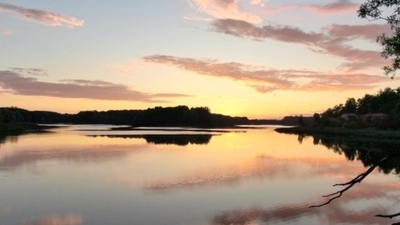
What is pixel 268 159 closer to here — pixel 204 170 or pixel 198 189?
pixel 204 170

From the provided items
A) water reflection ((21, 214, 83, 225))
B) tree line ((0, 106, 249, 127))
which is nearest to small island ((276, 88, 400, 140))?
water reflection ((21, 214, 83, 225))

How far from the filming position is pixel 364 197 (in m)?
16.2

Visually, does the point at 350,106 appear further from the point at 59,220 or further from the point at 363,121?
the point at 59,220

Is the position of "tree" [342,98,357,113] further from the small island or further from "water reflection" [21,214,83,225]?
"water reflection" [21,214,83,225]

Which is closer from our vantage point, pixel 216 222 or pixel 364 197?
pixel 216 222

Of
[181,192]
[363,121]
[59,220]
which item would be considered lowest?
[59,220]

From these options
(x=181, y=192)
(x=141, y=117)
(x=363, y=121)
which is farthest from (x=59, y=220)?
(x=141, y=117)

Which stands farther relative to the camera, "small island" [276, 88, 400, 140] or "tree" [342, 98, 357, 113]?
"tree" [342, 98, 357, 113]

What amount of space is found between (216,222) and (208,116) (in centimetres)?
13181

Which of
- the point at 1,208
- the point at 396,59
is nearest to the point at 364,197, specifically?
the point at 396,59

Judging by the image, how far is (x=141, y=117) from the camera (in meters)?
136

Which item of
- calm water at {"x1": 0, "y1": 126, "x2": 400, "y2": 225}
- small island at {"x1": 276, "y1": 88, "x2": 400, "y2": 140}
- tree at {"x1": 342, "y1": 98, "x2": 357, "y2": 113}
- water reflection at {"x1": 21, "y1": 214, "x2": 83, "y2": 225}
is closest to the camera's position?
small island at {"x1": 276, "y1": 88, "x2": 400, "y2": 140}

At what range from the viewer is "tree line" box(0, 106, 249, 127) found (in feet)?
442

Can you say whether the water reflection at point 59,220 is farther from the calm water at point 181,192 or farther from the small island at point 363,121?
the small island at point 363,121
